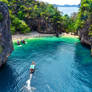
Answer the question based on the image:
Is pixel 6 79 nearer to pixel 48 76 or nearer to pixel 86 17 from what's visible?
pixel 48 76

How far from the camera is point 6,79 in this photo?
19.0m

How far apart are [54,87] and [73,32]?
60848 millimetres

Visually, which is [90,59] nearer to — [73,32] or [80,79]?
[80,79]

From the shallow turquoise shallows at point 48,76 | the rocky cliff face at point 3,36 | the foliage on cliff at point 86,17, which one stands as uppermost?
the foliage on cliff at point 86,17

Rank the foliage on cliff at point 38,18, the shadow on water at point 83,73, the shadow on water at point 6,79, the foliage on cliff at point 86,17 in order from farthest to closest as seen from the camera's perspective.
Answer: the foliage on cliff at point 38,18
the foliage on cliff at point 86,17
the shadow on water at point 83,73
the shadow on water at point 6,79

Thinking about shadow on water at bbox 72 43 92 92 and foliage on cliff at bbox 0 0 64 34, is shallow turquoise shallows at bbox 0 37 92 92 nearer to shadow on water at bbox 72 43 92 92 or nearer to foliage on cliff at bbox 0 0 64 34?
shadow on water at bbox 72 43 92 92

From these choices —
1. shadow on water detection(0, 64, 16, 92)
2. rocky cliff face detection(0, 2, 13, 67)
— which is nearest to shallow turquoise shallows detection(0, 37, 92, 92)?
shadow on water detection(0, 64, 16, 92)

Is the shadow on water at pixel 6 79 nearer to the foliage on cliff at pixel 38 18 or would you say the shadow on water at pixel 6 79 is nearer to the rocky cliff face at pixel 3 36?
the rocky cliff face at pixel 3 36

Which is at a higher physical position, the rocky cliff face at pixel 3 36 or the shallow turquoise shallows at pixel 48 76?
the rocky cliff face at pixel 3 36

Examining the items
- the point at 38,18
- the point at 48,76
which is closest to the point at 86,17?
the point at 48,76

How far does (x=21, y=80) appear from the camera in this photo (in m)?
18.9

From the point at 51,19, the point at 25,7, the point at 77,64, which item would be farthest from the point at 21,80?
the point at 25,7

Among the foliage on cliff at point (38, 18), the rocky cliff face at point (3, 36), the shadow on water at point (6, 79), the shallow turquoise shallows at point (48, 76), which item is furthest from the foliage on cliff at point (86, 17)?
the shadow on water at point (6, 79)

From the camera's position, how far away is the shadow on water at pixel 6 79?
54.5 ft
